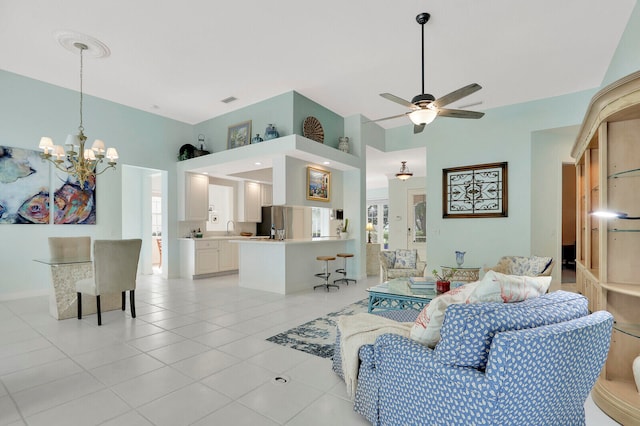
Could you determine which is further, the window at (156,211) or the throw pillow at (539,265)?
the window at (156,211)

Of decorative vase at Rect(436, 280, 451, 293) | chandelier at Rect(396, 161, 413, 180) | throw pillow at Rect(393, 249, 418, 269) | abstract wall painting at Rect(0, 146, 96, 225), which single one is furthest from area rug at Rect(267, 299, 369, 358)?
chandelier at Rect(396, 161, 413, 180)

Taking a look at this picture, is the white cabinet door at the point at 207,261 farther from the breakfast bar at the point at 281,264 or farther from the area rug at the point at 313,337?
the area rug at the point at 313,337

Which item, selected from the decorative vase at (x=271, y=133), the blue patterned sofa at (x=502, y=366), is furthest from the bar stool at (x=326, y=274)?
the blue patterned sofa at (x=502, y=366)

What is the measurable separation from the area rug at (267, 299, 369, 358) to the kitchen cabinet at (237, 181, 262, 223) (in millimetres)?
4579

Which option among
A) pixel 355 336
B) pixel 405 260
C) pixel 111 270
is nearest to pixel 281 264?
pixel 405 260

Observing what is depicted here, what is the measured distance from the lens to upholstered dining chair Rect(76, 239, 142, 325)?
11.9ft

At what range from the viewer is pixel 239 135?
629 centimetres

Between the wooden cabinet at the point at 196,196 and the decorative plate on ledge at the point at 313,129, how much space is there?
110 inches

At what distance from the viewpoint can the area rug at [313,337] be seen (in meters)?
2.94

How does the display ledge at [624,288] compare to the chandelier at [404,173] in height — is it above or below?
below

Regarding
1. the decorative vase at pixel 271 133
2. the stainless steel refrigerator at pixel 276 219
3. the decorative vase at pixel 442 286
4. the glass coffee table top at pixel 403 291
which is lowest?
the glass coffee table top at pixel 403 291

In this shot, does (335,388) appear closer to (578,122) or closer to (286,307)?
(286,307)

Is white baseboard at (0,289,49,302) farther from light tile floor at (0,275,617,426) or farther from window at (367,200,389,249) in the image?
window at (367,200,389,249)

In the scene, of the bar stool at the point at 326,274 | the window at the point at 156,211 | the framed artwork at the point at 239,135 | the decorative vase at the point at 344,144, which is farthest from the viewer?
the window at the point at 156,211
